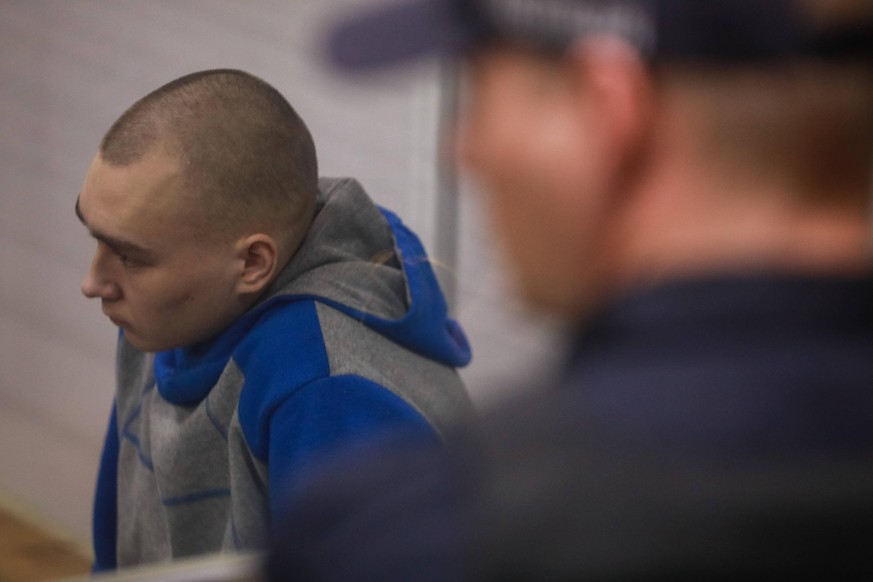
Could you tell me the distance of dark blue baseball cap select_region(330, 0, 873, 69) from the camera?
49 cm

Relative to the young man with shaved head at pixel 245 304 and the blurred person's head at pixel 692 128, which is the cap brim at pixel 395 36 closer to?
the blurred person's head at pixel 692 128

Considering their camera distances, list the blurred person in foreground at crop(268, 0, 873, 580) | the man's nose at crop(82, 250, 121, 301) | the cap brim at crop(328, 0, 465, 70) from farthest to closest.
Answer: the man's nose at crop(82, 250, 121, 301) < the cap brim at crop(328, 0, 465, 70) < the blurred person in foreground at crop(268, 0, 873, 580)

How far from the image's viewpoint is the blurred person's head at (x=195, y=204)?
4.11ft

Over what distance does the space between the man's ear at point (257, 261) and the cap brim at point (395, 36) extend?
0.70m

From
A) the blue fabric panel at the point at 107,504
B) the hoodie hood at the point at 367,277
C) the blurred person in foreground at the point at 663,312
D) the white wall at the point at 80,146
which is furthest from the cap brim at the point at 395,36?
the white wall at the point at 80,146

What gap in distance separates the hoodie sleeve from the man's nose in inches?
9.3

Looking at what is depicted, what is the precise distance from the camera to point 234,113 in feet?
4.17

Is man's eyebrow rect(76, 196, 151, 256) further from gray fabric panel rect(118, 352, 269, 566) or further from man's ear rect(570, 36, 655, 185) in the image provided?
man's ear rect(570, 36, 655, 185)

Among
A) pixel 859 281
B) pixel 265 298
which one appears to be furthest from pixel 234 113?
pixel 859 281

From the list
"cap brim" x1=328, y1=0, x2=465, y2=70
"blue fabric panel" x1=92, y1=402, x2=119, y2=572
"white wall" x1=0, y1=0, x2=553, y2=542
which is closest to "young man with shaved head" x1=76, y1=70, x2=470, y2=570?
"blue fabric panel" x1=92, y1=402, x2=119, y2=572

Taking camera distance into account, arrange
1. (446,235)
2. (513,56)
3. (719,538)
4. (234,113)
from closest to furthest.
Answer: (719,538) < (513,56) < (234,113) < (446,235)

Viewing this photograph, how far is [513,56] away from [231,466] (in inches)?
33.2

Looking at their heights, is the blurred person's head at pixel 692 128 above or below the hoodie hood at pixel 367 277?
above

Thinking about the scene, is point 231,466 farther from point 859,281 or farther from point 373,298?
point 859,281
